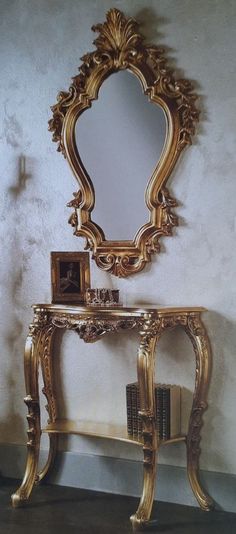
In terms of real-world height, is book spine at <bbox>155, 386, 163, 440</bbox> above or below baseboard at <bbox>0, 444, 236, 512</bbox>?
above

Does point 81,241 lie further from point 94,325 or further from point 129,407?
point 129,407

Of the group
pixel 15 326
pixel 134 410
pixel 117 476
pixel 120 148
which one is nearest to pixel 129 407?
pixel 134 410

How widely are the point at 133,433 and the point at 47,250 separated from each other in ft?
3.75

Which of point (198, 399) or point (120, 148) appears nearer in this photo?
point (198, 399)

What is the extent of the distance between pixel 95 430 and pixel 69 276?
0.81m

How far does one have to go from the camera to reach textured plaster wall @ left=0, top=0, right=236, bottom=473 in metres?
3.47

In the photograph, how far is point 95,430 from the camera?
3.64 meters

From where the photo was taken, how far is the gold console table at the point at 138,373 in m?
3.25

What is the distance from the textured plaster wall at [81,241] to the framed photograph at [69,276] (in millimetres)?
88

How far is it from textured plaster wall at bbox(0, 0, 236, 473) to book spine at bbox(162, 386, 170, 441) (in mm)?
173

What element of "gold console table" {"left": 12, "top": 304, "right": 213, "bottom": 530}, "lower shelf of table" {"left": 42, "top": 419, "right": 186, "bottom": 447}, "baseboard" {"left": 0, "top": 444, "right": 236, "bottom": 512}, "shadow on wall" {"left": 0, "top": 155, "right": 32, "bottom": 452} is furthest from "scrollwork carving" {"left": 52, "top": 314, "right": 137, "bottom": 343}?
"baseboard" {"left": 0, "top": 444, "right": 236, "bottom": 512}

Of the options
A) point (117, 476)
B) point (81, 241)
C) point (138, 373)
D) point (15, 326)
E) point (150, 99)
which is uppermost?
point (150, 99)

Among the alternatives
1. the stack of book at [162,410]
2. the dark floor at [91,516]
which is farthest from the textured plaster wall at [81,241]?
the dark floor at [91,516]

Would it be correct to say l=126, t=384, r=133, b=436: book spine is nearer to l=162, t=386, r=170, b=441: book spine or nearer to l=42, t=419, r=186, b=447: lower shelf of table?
l=42, t=419, r=186, b=447: lower shelf of table
